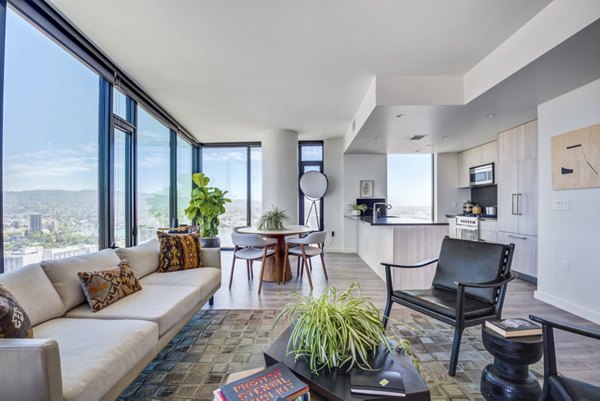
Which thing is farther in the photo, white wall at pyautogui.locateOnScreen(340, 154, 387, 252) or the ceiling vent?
white wall at pyautogui.locateOnScreen(340, 154, 387, 252)

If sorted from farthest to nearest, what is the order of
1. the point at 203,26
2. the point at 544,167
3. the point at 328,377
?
1. the point at 544,167
2. the point at 203,26
3. the point at 328,377

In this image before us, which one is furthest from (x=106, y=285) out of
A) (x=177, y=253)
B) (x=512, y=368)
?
(x=512, y=368)

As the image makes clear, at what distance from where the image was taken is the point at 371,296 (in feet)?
10.9

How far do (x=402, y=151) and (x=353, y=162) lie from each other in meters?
1.09

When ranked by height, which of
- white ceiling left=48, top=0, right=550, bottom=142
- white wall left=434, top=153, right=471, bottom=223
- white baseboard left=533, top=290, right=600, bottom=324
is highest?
white ceiling left=48, top=0, right=550, bottom=142

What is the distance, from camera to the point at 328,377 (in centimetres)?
108

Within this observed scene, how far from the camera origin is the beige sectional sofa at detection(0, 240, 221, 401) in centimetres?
103

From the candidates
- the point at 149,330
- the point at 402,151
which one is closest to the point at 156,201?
the point at 149,330

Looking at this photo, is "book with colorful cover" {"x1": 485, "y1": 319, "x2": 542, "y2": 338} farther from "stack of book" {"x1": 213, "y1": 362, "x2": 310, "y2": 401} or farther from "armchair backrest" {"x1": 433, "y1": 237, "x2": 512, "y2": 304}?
"stack of book" {"x1": 213, "y1": 362, "x2": 310, "y2": 401}

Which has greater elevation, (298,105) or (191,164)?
(298,105)

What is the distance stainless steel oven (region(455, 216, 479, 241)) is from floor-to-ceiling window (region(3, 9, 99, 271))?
5.98m

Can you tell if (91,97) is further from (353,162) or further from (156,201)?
(353,162)

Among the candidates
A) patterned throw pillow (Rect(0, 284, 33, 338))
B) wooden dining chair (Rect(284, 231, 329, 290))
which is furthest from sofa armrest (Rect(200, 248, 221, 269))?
patterned throw pillow (Rect(0, 284, 33, 338))

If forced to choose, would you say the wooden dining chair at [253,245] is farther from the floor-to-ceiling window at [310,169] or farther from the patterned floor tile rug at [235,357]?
the floor-to-ceiling window at [310,169]
